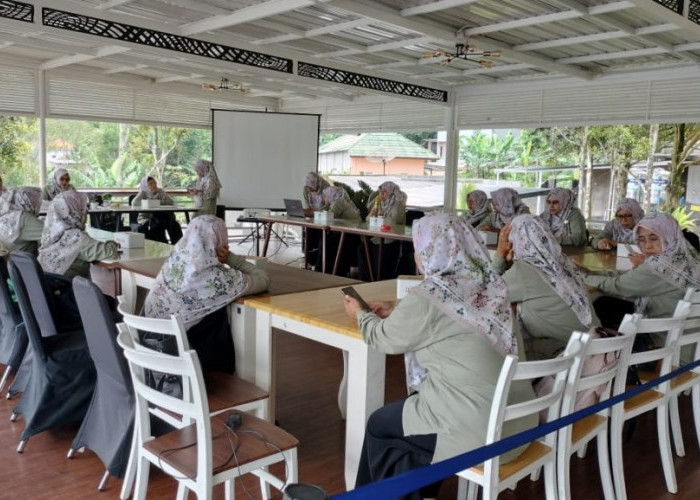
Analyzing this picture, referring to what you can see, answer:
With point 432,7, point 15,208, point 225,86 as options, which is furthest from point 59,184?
point 432,7

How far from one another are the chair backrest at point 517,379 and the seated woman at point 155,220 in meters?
6.87

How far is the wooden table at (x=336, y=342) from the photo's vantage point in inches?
87.0

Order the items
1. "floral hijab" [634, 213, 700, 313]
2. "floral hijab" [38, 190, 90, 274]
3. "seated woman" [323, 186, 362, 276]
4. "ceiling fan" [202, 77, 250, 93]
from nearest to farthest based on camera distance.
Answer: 1. "floral hijab" [634, 213, 700, 313]
2. "floral hijab" [38, 190, 90, 274]
3. "seated woman" [323, 186, 362, 276]
4. "ceiling fan" [202, 77, 250, 93]

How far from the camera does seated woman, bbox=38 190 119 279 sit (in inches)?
143

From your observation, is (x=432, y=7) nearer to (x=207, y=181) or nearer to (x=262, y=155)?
(x=207, y=181)

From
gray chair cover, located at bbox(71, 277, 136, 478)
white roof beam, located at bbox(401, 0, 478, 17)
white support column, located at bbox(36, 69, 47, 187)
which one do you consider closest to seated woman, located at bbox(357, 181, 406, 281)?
white roof beam, located at bbox(401, 0, 478, 17)

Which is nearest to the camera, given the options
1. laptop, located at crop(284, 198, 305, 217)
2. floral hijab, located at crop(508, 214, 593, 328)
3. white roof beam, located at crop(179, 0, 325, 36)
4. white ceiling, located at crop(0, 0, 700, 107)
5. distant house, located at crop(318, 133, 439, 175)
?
floral hijab, located at crop(508, 214, 593, 328)

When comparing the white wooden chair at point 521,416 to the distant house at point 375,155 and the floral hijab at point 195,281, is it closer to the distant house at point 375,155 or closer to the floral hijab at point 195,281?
the floral hijab at point 195,281

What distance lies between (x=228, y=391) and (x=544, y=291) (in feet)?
4.26

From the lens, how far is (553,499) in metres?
2.00

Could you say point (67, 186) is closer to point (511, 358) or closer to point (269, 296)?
point (269, 296)

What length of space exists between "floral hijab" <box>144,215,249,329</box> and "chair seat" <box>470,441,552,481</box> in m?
1.25

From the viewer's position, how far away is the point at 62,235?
12.0 ft

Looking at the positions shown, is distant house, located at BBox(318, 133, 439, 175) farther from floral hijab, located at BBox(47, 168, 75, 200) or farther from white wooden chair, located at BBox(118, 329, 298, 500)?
white wooden chair, located at BBox(118, 329, 298, 500)
